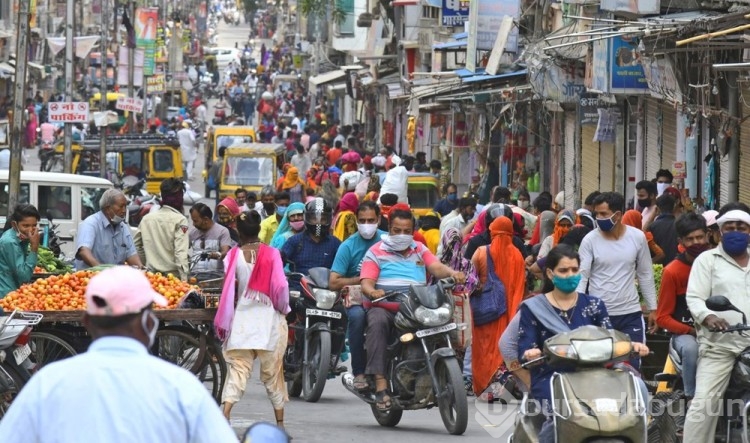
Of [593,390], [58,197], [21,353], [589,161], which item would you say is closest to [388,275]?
[21,353]

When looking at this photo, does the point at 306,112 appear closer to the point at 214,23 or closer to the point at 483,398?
the point at 483,398

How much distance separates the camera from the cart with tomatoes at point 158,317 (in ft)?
36.9

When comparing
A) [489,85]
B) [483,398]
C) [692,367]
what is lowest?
[483,398]

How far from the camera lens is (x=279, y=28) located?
129750 millimetres

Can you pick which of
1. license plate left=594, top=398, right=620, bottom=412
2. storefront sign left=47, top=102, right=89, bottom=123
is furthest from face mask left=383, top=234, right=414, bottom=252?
storefront sign left=47, top=102, right=89, bottom=123

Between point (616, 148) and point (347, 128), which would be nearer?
point (616, 148)

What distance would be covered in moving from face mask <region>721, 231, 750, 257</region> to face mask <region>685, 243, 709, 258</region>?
77 cm

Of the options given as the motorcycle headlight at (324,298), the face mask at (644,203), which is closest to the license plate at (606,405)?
the motorcycle headlight at (324,298)

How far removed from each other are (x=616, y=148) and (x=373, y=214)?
602 inches

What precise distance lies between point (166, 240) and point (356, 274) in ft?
7.50

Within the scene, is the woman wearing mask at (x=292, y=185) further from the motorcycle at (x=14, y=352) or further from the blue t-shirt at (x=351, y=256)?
the motorcycle at (x=14, y=352)

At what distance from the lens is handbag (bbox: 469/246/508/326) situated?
12.6 meters

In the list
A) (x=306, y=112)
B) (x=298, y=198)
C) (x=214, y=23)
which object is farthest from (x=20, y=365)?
(x=214, y=23)

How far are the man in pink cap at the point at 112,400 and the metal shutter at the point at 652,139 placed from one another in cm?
2015
